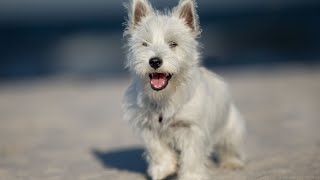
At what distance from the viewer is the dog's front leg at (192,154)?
757cm

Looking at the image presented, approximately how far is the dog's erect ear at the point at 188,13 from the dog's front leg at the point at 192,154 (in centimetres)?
107

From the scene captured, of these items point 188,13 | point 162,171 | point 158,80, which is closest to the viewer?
point 158,80

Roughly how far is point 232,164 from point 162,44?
1.99 meters

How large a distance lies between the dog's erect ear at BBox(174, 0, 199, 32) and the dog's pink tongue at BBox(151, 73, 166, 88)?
2.30 feet

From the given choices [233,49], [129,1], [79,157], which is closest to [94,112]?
[79,157]

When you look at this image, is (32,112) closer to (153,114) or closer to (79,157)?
(79,157)

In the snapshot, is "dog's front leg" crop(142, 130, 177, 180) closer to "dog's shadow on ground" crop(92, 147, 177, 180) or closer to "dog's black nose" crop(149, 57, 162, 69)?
"dog's shadow on ground" crop(92, 147, 177, 180)

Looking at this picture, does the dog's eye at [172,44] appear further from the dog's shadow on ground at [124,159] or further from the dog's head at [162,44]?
the dog's shadow on ground at [124,159]

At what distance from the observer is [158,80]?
293 inches

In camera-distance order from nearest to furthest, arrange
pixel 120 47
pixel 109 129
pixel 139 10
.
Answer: pixel 139 10 < pixel 109 129 < pixel 120 47

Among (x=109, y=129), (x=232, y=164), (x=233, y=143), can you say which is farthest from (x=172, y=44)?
Answer: (x=109, y=129)

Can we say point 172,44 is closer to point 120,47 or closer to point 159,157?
point 159,157

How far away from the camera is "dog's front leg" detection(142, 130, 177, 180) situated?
25.3ft

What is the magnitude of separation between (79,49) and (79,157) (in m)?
24.9
